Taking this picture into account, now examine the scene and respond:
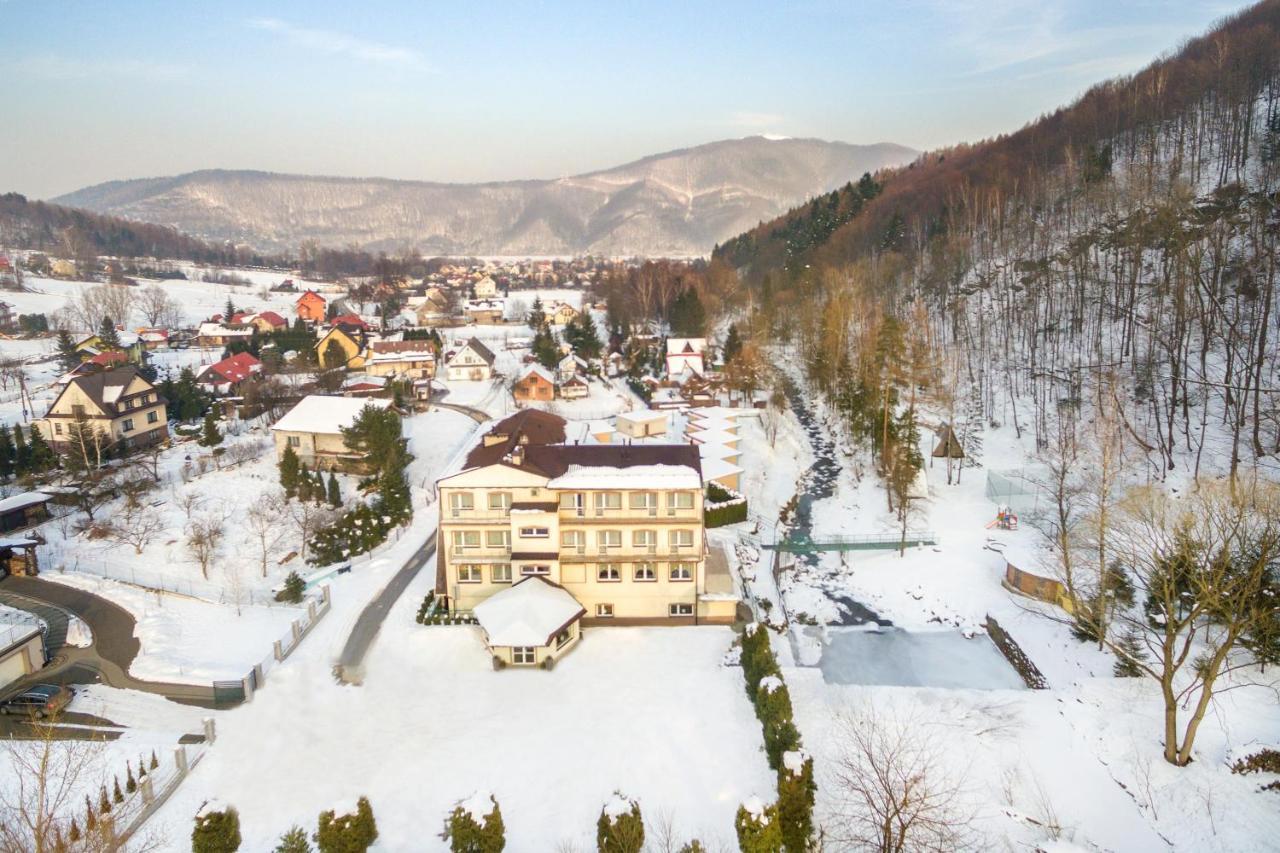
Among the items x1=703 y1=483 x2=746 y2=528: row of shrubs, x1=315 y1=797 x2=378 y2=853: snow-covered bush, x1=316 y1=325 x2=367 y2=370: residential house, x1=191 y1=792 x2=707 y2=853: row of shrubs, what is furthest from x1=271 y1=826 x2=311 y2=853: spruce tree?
x1=316 y1=325 x2=367 y2=370: residential house

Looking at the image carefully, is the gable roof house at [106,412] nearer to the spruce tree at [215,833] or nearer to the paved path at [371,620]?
the paved path at [371,620]

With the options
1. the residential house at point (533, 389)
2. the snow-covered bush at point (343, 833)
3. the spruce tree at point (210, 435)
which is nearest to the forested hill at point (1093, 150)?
the residential house at point (533, 389)

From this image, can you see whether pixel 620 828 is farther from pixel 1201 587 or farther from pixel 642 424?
pixel 642 424

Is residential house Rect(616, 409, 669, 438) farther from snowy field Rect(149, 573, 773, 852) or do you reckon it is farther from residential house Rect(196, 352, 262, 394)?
residential house Rect(196, 352, 262, 394)

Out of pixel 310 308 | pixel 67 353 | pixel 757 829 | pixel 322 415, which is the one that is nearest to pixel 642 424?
pixel 322 415

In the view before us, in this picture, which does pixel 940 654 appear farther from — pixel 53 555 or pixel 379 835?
pixel 53 555

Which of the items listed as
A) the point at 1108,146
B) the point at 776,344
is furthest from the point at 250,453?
the point at 1108,146
